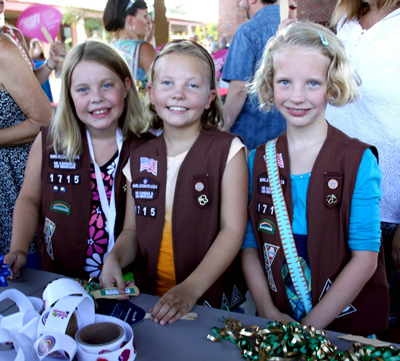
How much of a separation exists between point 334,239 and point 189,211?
573 millimetres

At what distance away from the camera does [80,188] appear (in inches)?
68.2

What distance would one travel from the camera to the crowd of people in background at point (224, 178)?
135 centimetres

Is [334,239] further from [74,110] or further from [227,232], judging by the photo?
[74,110]

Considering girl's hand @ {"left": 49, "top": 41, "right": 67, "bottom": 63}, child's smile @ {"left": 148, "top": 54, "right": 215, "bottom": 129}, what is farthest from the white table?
girl's hand @ {"left": 49, "top": 41, "right": 67, "bottom": 63}

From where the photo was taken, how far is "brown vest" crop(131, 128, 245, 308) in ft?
5.07

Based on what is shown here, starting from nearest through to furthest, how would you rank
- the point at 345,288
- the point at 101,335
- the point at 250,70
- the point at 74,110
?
the point at 101,335 < the point at 345,288 < the point at 74,110 < the point at 250,70

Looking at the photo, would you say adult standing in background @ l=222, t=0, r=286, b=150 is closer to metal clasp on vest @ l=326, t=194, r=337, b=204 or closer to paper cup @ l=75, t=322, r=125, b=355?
metal clasp on vest @ l=326, t=194, r=337, b=204

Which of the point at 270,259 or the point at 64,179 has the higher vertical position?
the point at 64,179

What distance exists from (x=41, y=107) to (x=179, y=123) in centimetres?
98

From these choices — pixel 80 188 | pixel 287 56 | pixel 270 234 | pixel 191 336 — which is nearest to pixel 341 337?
pixel 191 336

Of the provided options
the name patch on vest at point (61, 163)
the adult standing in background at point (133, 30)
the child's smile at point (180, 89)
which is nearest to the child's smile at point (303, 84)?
the child's smile at point (180, 89)

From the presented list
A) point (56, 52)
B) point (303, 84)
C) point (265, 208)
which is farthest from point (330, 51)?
point (56, 52)

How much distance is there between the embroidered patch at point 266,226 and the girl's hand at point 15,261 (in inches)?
36.4

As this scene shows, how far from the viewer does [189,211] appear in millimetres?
1553
